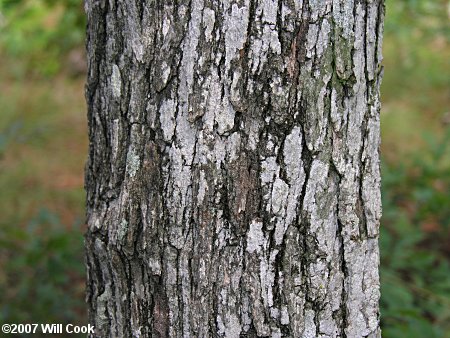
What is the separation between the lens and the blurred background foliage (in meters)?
2.77

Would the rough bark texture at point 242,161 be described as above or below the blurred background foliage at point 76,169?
below

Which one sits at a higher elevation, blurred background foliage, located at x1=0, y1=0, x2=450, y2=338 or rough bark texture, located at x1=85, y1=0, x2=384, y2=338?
blurred background foliage, located at x1=0, y1=0, x2=450, y2=338

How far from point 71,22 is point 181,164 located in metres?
2.76

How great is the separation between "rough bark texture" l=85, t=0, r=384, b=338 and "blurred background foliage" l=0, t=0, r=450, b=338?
1.07 meters

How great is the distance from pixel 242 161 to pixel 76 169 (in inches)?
154

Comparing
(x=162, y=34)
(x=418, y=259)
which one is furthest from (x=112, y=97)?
(x=418, y=259)

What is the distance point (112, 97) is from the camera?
1.30m

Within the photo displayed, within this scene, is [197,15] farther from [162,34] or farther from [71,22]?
[71,22]

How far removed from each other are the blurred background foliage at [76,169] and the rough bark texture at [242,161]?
1.07 m

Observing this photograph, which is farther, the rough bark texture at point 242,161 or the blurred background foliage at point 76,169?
the blurred background foliage at point 76,169

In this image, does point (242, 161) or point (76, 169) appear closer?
point (242, 161)

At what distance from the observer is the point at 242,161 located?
1200 mm

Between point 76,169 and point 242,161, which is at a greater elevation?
point 76,169

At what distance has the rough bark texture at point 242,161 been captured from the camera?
1.17 metres
